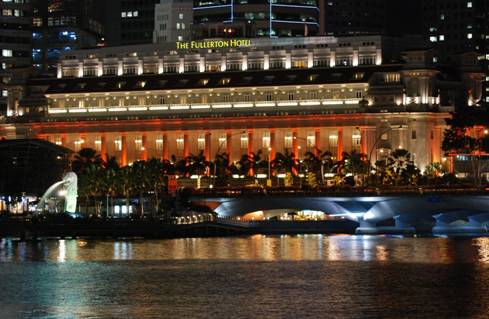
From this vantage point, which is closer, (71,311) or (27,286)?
(71,311)

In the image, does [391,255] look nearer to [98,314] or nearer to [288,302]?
[288,302]

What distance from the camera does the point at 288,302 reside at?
5640 inches

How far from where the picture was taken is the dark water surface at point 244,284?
138 metres

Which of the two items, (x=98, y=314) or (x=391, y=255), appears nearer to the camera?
(x=98, y=314)

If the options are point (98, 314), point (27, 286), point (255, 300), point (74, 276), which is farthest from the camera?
Result: point (74, 276)

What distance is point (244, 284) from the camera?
159 metres

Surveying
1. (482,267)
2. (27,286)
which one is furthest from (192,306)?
(482,267)

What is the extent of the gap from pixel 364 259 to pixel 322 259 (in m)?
5.50

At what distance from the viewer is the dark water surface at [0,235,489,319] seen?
13800 centimetres

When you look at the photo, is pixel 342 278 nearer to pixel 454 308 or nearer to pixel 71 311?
pixel 454 308

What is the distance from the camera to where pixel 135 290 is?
15412 cm

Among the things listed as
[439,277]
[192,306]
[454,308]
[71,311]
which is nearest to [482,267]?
[439,277]

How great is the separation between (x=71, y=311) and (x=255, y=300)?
19343 millimetres

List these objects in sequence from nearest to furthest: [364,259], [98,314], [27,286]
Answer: [98,314]
[27,286]
[364,259]
